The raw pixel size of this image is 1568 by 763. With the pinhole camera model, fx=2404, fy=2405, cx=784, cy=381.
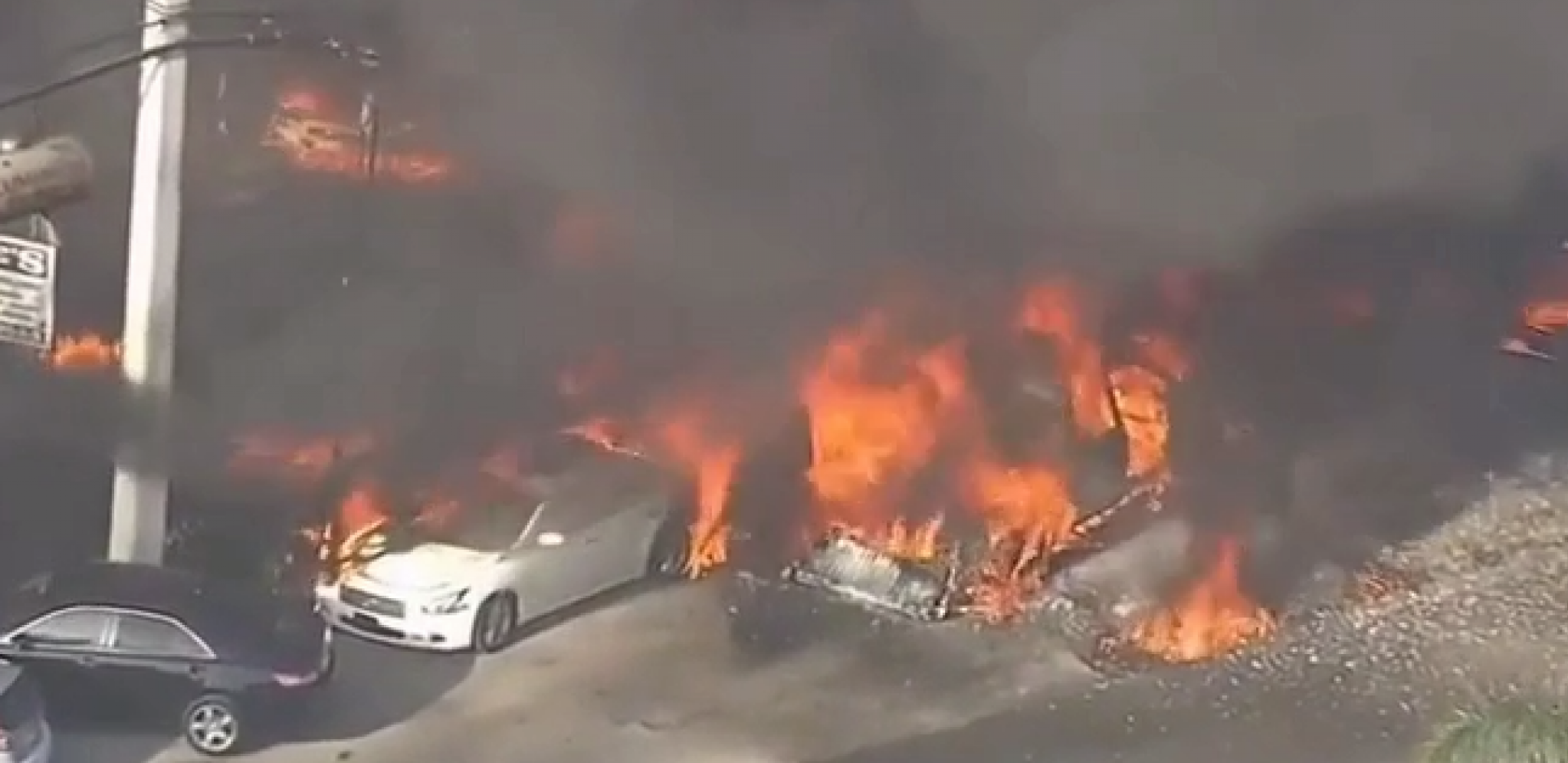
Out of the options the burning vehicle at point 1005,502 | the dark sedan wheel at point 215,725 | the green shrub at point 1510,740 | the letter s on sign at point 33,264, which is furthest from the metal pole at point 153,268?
the green shrub at point 1510,740

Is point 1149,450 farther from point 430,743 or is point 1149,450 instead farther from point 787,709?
point 430,743

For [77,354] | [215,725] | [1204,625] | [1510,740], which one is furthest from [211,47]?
[1510,740]

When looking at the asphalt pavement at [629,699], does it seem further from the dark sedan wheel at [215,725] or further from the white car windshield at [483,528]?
the white car windshield at [483,528]

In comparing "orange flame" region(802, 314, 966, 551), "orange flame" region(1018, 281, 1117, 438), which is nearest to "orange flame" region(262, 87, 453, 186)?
"orange flame" region(802, 314, 966, 551)

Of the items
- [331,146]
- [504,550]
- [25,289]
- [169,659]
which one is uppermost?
[331,146]

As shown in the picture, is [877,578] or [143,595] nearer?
[143,595]

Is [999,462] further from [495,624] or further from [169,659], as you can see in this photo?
[169,659]
